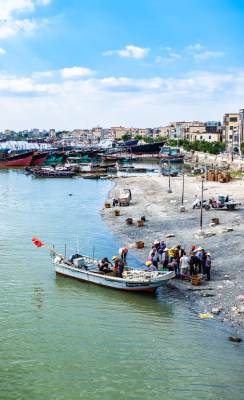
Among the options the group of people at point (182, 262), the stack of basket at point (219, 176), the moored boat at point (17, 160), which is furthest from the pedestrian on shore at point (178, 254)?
the moored boat at point (17, 160)

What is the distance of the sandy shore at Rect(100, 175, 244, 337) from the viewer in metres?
15.6

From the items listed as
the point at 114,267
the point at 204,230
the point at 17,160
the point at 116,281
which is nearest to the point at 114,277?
the point at 116,281

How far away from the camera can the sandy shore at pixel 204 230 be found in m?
15.6

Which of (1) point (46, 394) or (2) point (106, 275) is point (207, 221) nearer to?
(2) point (106, 275)

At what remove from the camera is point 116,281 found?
1712 cm

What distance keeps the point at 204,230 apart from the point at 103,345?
14041 millimetres

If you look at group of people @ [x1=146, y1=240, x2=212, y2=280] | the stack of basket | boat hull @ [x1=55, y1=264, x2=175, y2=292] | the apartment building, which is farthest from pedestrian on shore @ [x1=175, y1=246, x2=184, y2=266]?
the apartment building

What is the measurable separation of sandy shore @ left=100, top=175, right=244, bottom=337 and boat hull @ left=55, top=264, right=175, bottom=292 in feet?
4.29

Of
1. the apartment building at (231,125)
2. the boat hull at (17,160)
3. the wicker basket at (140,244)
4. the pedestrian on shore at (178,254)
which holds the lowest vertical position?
the wicker basket at (140,244)

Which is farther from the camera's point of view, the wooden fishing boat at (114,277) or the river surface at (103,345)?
the wooden fishing boat at (114,277)

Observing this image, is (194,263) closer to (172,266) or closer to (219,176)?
(172,266)

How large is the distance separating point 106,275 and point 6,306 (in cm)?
455

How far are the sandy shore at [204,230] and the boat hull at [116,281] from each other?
131 centimetres

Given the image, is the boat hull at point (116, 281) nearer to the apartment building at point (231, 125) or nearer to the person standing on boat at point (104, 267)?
the person standing on boat at point (104, 267)
